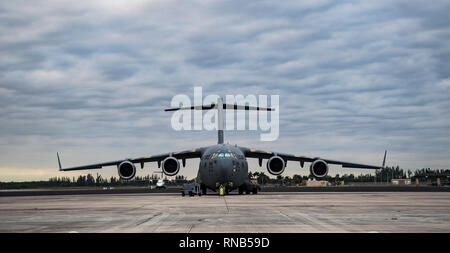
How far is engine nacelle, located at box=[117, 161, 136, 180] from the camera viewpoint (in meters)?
42.4

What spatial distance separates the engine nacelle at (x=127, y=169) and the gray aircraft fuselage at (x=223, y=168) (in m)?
5.84

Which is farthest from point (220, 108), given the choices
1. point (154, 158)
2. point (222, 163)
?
point (222, 163)

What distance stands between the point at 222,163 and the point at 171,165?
5886 millimetres

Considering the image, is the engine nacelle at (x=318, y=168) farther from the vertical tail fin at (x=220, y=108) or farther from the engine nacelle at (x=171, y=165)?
the engine nacelle at (x=171, y=165)

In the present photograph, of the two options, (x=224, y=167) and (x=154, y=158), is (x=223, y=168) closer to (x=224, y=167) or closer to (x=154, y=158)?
(x=224, y=167)

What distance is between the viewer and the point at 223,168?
37094 millimetres

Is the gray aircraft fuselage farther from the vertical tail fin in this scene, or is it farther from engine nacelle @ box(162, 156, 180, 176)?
the vertical tail fin

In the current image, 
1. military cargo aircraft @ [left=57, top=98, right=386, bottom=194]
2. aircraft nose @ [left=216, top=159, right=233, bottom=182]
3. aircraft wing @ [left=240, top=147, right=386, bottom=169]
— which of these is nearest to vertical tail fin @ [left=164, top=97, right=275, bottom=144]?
military cargo aircraft @ [left=57, top=98, right=386, bottom=194]

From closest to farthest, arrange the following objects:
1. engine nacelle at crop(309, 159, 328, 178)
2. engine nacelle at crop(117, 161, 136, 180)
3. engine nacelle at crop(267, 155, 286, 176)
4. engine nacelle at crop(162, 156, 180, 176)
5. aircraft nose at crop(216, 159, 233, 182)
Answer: aircraft nose at crop(216, 159, 233, 182) → engine nacelle at crop(162, 156, 180, 176) → engine nacelle at crop(267, 155, 286, 176) → engine nacelle at crop(117, 161, 136, 180) → engine nacelle at crop(309, 159, 328, 178)

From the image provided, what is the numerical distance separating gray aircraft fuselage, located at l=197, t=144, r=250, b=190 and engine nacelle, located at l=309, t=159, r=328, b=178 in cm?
563
